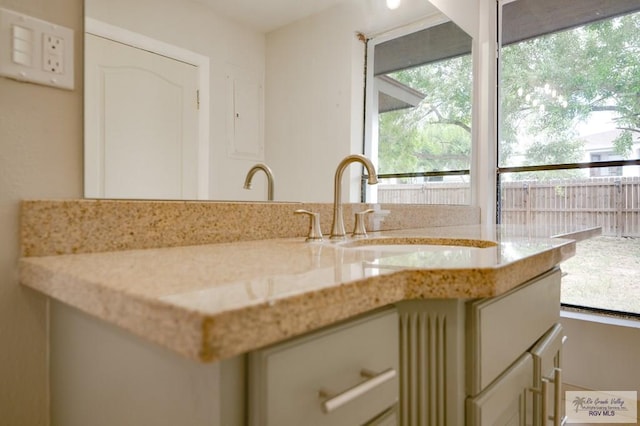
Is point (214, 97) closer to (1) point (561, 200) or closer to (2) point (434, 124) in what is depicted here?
(2) point (434, 124)

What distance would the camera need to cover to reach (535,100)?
225 centimetres

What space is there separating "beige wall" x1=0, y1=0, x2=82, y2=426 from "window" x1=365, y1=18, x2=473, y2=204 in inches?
43.3

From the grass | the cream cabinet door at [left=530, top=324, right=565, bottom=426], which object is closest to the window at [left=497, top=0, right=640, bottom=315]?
the grass

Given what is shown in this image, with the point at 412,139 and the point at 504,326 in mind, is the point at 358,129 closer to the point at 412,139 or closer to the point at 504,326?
Result: the point at 412,139

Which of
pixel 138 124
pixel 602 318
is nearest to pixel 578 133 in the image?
pixel 602 318

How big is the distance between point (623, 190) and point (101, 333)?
235cm

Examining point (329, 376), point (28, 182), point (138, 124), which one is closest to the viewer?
point (329, 376)

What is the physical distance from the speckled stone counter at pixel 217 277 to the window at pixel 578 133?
1365 millimetres

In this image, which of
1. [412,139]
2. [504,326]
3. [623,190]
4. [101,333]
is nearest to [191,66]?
[101,333]

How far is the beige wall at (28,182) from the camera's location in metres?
0.66

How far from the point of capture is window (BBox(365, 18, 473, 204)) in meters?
1.74

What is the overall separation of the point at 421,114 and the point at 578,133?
34.0 inches

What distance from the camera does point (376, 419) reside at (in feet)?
1.83

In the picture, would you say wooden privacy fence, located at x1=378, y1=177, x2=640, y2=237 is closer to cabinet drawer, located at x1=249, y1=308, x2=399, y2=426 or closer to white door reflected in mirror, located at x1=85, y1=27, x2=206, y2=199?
white door reflected in mirror, located at x1=85, y1=27, x2=206, y2=199
